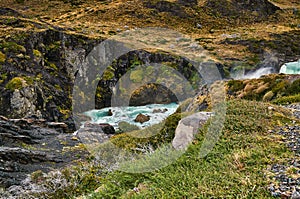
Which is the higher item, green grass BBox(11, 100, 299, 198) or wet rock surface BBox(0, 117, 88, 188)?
green grass BBox(11, 100, 299, 198)

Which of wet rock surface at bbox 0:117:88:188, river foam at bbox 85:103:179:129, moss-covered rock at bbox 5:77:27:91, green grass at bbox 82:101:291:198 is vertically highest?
green grass at bbox 82:101:291:198

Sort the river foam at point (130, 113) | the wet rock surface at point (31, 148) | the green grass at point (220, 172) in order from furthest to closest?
the river foam at point (130, 113) → the wet rock surface at point (31, 148) → the green grass at point (220, 172)

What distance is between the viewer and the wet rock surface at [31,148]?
14888 millimetres

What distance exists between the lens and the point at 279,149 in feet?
22.6

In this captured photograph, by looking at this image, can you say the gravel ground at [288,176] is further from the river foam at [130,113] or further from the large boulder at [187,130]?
the river foam at [130,113]

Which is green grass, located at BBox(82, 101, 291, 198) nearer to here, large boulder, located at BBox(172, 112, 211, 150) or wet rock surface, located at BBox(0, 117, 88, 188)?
large boulder, located at BBox(172, 112, 211, 150)

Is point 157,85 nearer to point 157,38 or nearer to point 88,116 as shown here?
point 88,116

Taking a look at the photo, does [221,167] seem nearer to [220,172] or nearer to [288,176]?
[220,172]

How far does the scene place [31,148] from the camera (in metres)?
18.6

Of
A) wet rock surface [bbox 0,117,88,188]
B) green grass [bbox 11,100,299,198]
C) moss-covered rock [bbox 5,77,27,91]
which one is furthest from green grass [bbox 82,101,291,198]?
moss-covered rock [bbox 5,77,27,91]

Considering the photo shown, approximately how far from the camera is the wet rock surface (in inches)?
586

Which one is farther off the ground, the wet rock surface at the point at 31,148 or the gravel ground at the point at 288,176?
the gravel ground at the point at 288,176

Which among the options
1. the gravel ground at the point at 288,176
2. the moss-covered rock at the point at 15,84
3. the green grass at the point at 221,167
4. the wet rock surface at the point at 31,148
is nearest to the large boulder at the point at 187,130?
the green grass at the point at 221,167

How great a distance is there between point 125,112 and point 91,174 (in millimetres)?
22210
